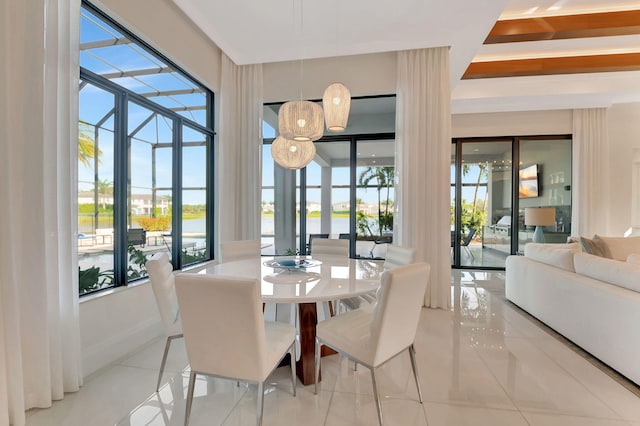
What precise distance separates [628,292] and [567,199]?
4419mm

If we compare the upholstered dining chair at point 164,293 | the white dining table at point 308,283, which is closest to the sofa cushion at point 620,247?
the white dining table at point 308,283

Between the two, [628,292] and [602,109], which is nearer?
[628,292]

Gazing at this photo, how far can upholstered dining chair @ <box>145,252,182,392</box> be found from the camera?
1852 mm

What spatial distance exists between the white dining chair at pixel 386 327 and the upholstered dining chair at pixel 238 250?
5.00ft

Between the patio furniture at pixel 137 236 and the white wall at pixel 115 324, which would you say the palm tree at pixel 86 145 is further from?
the white wall at pixel 115 324

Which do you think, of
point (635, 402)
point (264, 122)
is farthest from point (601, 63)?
point (264, 122)

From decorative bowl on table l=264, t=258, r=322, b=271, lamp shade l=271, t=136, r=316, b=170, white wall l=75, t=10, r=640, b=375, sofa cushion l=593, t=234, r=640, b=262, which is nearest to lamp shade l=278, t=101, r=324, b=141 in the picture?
lamp shade l=271, t=136, r=316, b=170

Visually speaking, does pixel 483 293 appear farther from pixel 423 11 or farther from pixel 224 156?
pixel 224 156

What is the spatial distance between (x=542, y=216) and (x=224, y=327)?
18.4ft

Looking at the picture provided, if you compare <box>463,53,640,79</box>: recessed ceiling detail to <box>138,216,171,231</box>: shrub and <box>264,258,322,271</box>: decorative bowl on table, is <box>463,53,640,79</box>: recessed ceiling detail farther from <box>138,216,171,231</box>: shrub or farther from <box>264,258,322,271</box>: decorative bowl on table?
<box>138,216,171,231</box>: shrub

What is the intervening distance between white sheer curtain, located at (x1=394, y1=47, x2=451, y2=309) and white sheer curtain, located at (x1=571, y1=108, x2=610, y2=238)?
3.56 metres

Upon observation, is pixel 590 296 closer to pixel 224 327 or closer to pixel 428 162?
pixel 428 162

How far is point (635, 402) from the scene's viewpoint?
1.84 meters

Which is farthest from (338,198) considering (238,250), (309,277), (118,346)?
(118,346)
